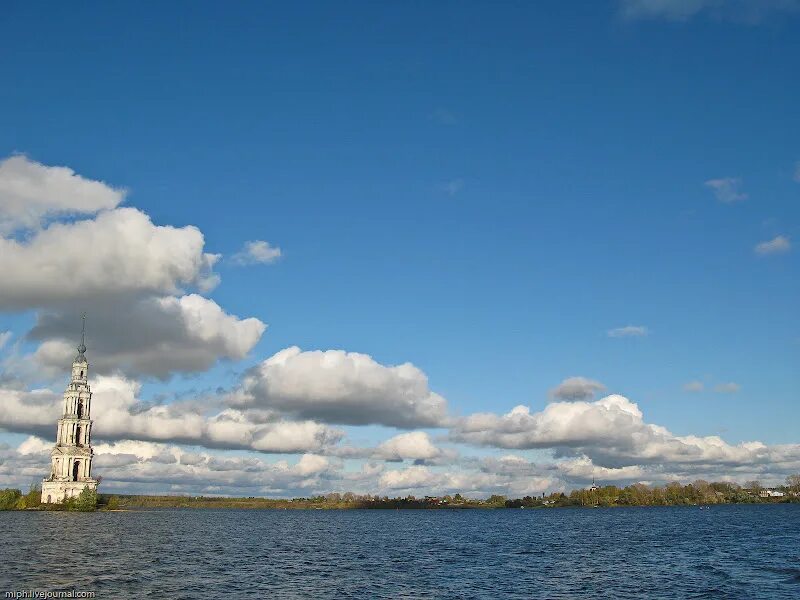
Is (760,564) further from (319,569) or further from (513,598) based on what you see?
(319,569)

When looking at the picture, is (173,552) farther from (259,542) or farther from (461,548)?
(461,548)

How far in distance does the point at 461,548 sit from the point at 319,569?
165 ft

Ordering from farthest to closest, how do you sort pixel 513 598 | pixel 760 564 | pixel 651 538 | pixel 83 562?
pixel 651 538, pixel 760 564, pixel 83 562, pixel 513 598

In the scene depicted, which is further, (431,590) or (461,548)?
(461,548)

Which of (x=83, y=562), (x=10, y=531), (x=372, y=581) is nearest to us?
(x=372, y=581)

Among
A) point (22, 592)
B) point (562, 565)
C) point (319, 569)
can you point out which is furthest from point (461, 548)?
point (22, 592)

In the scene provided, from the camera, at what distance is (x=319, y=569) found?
94.8 m

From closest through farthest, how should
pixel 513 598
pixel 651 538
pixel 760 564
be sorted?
pixel 513 598 → pixel 760 564 → pixel 651 538

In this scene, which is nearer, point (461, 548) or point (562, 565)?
point (562, 565)

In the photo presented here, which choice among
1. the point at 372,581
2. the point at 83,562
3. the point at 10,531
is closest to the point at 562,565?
the point at 372,581

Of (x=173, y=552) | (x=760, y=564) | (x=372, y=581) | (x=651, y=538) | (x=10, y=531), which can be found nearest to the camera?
(x=372, y=581)

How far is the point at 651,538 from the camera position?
165000 mm

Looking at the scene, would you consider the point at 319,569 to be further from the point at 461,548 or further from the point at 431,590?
the point at 461,548

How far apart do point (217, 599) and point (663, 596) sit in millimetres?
44374
